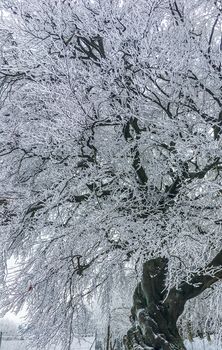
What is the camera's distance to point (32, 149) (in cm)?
699

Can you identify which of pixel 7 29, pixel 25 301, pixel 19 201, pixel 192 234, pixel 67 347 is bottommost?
pixel 67 347

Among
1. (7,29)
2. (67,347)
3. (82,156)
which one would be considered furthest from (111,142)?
(67,347)

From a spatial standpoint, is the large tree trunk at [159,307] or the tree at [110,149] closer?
the tree at [110,149]

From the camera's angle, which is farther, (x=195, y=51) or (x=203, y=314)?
(x=203, y=314)

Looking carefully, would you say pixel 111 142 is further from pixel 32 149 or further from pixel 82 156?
pixel 32 149

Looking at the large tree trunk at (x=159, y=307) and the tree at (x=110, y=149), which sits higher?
the tree at (x=110, y=149)

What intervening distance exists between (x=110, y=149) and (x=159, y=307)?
3270 mm

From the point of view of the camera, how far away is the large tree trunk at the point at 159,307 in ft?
23.8

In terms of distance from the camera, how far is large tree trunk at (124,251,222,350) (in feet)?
23.8

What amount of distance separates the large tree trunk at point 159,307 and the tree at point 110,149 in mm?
28

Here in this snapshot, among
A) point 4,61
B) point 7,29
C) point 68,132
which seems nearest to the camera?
point 68,132

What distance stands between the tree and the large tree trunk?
3 centimetres

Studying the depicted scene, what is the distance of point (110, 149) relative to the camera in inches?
270

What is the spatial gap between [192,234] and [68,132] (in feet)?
8.21
